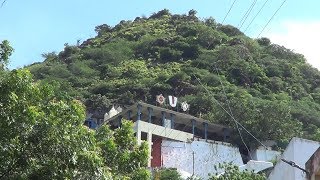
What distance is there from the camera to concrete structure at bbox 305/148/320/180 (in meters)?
11.3

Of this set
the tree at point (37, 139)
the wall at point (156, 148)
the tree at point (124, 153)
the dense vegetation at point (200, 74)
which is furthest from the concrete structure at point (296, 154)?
the dense vegetation at point (200, 74)

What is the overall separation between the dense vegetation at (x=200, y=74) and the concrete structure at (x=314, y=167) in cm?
3064

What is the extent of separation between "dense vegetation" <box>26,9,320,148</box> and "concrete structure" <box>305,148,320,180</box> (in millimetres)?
30644

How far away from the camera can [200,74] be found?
64562 millimetres

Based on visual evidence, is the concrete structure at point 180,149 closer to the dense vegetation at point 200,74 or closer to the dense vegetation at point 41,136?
the dense vegetation at point 200,74

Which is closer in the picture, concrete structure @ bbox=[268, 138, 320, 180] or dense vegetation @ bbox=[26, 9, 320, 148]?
concrete structure @ bbox=[268, 138, 320, 180]

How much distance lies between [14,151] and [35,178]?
0.58 metres

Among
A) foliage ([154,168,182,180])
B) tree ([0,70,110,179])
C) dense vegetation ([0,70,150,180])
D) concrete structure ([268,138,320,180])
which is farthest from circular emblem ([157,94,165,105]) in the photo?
tree ([0,70,110,179])

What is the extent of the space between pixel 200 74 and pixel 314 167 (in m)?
53.3

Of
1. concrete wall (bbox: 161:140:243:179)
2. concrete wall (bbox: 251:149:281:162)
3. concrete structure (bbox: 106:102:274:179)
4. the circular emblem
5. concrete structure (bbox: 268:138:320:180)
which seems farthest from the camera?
the circular emblem

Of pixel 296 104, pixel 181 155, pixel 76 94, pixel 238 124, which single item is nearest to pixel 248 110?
pixel 238 124

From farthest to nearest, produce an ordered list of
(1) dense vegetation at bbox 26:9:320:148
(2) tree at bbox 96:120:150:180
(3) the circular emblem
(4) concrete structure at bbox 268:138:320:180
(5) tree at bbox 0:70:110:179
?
1. (3) the circular emblem
2. (1) dense vegetation at bbox 26:9:320:148
3. (4) concrete structure at bbox 268:138:320:180
4. (2) tree at bbox 96:120:150:180
5. (5) tree at bbox 0:70:110:179

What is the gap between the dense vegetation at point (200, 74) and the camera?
4488cm

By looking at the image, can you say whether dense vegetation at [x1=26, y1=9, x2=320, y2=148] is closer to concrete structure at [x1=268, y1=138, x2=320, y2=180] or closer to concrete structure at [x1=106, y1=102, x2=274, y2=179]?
concrete structure at [x1=106, y1=102, x2=274, y2=179]
